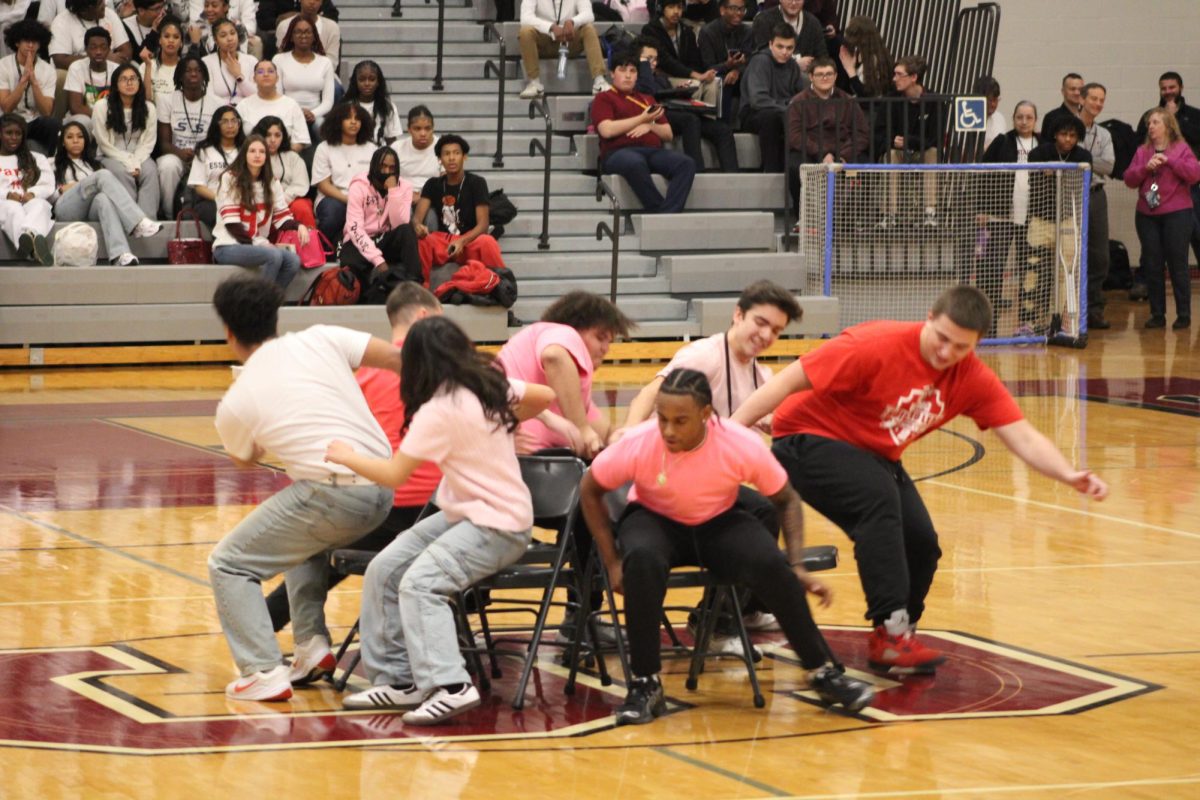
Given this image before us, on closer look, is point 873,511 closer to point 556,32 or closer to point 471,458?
point 471,458

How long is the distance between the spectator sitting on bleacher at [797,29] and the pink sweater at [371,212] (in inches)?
179

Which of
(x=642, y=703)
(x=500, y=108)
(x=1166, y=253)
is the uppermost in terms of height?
(x=500, y=108)

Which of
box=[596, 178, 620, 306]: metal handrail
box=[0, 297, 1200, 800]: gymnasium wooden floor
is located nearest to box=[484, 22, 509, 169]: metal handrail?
box=[596, 178, 620, 306]: metal handrail

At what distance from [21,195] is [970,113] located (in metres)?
8.24

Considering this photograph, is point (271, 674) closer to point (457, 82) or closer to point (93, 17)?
point (93, 17)

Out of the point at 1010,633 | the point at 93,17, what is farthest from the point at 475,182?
the point at 1010,633

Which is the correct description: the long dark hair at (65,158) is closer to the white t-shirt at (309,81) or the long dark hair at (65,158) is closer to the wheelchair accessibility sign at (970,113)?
the white t-shirt at (309,81)

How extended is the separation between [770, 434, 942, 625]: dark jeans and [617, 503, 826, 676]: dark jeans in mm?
454

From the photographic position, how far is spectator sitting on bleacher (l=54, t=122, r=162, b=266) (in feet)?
46.3

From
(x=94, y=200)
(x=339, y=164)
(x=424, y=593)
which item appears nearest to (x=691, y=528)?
(x=424, y=593)

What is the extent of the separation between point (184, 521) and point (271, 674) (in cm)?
325

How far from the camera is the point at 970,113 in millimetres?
16344

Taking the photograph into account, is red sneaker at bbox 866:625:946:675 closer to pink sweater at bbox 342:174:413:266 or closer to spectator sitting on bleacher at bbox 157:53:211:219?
pink sweater at bbox 342:174:413:266

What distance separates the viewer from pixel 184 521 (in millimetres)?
8758
